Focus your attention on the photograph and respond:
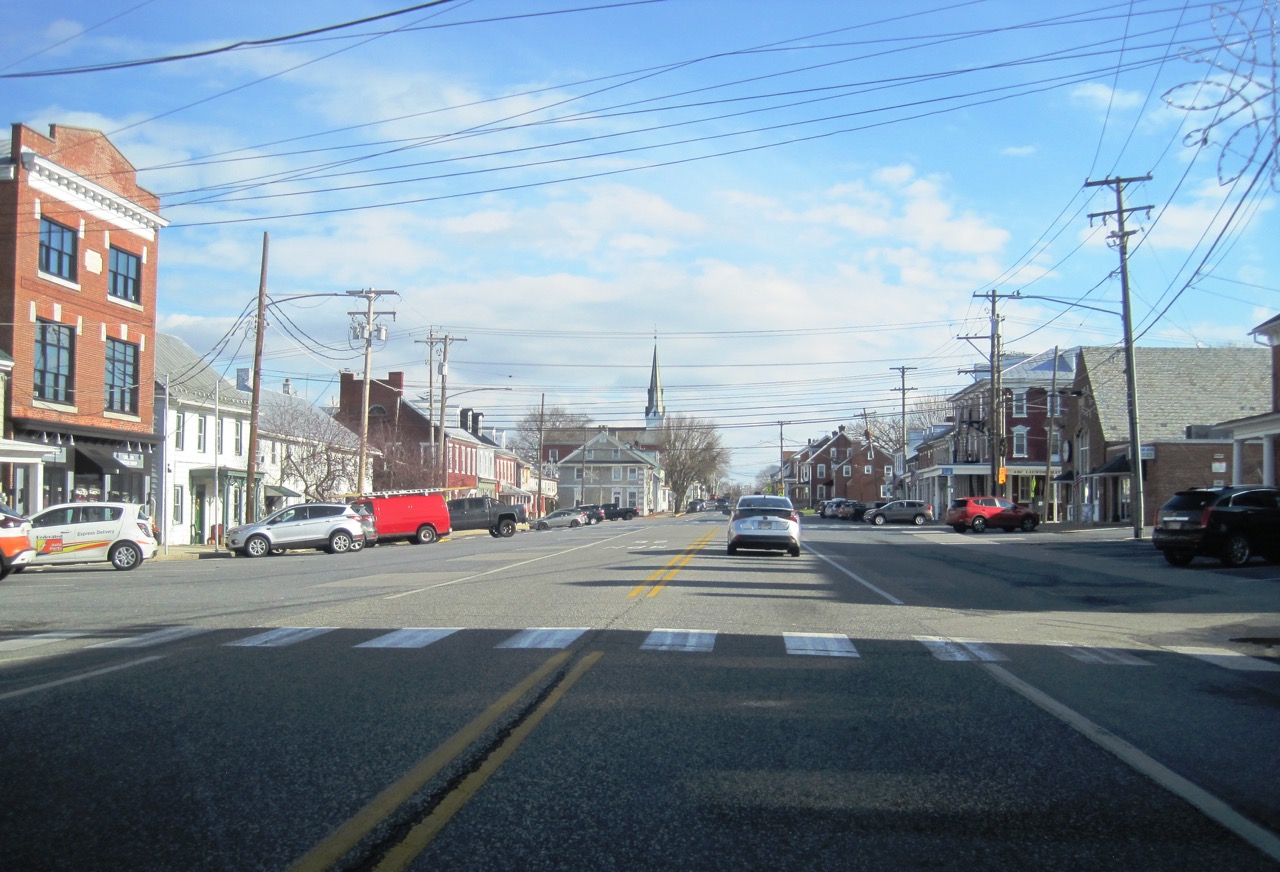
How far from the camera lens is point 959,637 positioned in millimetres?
12812

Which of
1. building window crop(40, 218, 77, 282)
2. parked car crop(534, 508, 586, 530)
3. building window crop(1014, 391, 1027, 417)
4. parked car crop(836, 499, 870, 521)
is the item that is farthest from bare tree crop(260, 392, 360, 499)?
building window crop(1014, 391, 1027, 417)

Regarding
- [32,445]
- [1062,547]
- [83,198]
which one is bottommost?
[1062,547]

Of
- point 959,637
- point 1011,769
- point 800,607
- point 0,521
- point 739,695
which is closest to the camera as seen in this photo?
point 1011,769

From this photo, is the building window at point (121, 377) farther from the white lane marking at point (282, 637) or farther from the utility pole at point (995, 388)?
the utility pole at point (995, 388)

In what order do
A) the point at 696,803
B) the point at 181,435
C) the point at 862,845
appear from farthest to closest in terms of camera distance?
the point at 181,435 → the point at 696,803 → the point at 862,845

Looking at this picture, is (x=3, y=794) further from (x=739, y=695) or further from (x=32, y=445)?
(x=32, y=445)

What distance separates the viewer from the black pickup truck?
53.1 meters

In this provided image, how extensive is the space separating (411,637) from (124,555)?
60.6ft

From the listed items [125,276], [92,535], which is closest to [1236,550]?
[92,535]

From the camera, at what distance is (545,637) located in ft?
39.9

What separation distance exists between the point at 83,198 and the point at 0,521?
60.4 feet

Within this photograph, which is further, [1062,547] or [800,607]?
[1062,547]

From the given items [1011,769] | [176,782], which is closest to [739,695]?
[1011,769]

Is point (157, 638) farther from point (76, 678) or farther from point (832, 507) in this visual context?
point (832, 507)
